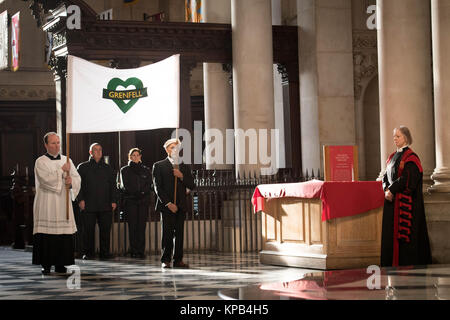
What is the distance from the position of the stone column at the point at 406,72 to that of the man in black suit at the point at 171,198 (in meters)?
3.01

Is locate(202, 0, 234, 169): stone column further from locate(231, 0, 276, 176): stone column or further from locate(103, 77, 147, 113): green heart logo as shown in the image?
locate(103, 77, 147, 113): green heart logo

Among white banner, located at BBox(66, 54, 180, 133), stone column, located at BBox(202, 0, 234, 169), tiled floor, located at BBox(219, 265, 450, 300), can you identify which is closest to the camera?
tiled floor, located at BBox(219, 265, 450, 300)

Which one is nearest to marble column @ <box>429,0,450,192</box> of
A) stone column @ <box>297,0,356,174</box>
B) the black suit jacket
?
the black suit jacket

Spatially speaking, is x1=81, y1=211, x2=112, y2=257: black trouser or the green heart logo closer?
the green heart logo

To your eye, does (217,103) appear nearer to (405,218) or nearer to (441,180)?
(441,180)

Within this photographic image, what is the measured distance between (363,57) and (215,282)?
396 inches

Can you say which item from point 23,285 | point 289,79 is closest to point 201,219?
point 289,79

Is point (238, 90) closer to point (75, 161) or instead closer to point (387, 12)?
point (75, 161)

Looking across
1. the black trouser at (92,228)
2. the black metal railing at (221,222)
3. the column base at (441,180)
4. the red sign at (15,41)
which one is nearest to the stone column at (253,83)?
the black metal railing at (221,222)

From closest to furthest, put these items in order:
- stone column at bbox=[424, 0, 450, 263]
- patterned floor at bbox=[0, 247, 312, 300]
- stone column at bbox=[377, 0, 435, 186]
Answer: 1. patterned floor at bbox=[0, 247, 312, 300]
2. stone column at bbox=[424, 0, 450, 263]
3. stone column at bbox=[377, 0, 435, 186]

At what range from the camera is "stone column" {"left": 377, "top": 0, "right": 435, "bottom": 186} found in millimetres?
13164

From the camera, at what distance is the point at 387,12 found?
1334 centimetres

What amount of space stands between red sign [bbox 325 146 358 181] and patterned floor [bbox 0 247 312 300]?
129 centimetres

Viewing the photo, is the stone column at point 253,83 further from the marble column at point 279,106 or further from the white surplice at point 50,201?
the white surplice at point 50,201
